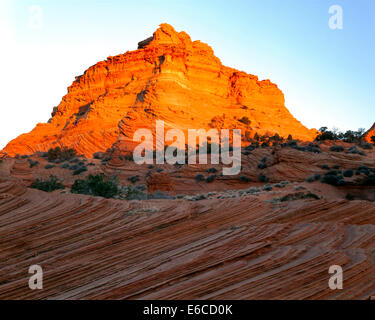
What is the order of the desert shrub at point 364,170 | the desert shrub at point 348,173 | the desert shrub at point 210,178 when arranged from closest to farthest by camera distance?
1. the desert shrub at point 364,170
2. the desert shrub at point 348,173
3. the desert shrub at point 210,178

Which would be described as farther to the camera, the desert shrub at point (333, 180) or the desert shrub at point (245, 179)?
the desert shrub at point (245, 179)

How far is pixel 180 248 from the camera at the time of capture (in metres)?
6.21

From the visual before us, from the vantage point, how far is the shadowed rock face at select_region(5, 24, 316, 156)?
42219mm

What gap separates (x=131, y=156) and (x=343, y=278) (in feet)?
91.7

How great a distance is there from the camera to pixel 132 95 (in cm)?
4719

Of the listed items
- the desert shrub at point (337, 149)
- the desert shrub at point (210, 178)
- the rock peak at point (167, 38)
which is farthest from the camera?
the rock peak at point (167, 38)

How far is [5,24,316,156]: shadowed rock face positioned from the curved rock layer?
28755mm

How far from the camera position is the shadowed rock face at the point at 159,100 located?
1662 inches

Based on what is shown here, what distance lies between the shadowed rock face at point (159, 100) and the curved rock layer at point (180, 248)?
28.8 meters

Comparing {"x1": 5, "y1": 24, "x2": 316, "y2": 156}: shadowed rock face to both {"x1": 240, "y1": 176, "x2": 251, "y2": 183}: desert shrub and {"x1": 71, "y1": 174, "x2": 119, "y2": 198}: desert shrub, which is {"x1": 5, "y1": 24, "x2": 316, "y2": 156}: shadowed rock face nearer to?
{"x1": 240, "y1": 176, "x2": 251, "y2": 183}: desert shrub

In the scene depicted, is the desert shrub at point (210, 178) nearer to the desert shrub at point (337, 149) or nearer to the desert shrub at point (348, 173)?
the desert shrub at point (348, 173)

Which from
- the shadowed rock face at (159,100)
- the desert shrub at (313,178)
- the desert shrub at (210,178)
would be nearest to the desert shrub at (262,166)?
the desert shrub at (210,178)

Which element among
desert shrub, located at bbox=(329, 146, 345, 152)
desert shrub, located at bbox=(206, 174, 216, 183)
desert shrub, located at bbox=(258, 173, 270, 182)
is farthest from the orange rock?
desert shrub, located at bbox=(329, 146, 345, 152)

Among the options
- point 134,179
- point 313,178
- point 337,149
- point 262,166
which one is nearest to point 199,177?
point 262,166
